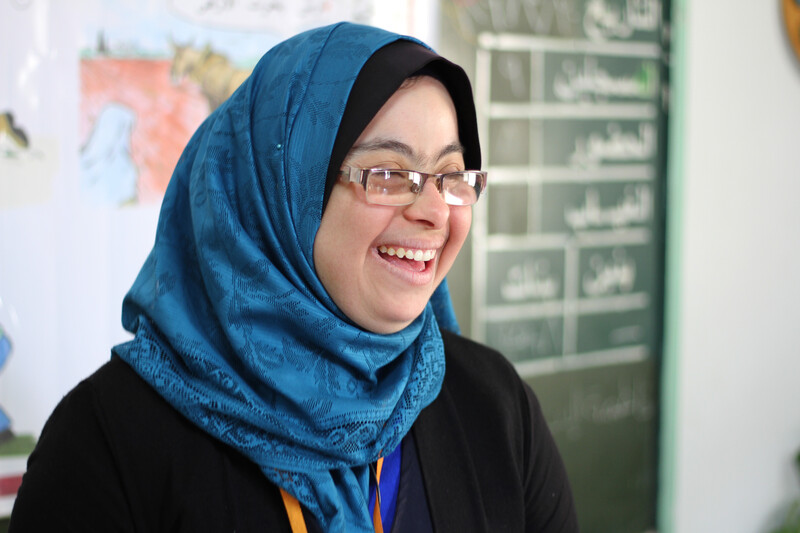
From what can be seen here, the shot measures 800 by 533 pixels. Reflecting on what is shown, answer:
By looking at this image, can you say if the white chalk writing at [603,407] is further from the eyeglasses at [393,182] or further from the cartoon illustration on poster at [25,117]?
the cartoon illustration on poster at [25,117]

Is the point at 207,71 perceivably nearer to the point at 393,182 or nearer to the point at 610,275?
the point at 393,182

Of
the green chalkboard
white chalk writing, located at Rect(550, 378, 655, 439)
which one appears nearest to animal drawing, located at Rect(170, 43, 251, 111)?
the green chalkboard

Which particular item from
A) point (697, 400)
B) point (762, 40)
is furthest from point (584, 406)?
point (762, 40)

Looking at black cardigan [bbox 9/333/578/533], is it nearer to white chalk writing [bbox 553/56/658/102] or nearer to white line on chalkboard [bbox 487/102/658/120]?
white line on chalkboard [bbox 487/102/658/120]

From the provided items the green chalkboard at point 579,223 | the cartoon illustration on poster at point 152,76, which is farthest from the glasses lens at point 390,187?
the green chalkboard at point 579,223

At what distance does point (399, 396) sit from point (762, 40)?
7.93ft

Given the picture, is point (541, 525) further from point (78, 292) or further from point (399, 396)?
point (78, 292)

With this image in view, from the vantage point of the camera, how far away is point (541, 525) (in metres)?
1.16

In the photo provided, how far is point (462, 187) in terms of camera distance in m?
1.06

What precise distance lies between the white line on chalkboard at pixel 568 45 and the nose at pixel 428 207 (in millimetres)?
1213

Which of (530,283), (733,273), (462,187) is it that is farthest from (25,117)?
(733,273)

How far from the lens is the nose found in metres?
1.00

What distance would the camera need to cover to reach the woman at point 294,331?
0.90 meters

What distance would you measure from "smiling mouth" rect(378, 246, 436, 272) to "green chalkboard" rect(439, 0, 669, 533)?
3.59 feet
